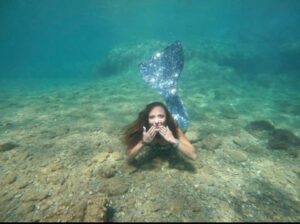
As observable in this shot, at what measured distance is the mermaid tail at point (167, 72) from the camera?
25.6 feet

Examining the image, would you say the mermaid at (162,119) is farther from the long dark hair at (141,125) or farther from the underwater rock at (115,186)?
the underwater rock at (115,186)

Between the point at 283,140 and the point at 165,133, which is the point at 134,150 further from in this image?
the point at 283,140

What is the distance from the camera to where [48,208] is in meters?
4.33

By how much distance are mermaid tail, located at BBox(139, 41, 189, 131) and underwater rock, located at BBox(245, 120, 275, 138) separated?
3.01 m

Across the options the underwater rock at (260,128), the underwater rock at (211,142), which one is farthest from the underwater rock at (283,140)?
the underwater rock at (211,142)

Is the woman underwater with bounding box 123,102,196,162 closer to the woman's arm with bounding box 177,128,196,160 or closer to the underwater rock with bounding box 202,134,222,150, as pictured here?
the woman's arm with bounding box 177,128,196,160

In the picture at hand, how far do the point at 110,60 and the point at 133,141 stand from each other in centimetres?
2006

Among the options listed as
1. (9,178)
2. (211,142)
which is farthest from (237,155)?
(9,178)

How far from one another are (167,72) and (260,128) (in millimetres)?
4117

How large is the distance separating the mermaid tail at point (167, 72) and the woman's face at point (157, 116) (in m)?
2.31

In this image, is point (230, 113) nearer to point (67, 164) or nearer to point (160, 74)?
point (160, 74)

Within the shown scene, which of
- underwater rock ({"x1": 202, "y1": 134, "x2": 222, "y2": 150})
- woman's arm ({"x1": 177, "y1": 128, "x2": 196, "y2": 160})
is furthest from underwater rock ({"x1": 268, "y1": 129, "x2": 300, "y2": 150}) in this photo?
woman's arm ({"x1": 177, "y1": 128, "x2": 196, "y2": 160})

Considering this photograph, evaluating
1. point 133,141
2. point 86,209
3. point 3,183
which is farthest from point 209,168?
point 3,183

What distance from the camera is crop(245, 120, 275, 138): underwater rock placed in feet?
28.0
